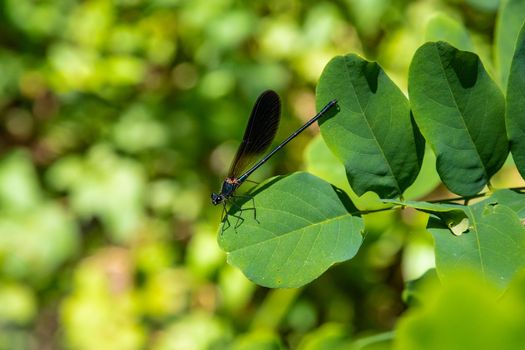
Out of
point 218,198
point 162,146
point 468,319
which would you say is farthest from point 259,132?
point 162,146

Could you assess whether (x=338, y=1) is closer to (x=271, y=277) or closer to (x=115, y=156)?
(x=115, y=156)

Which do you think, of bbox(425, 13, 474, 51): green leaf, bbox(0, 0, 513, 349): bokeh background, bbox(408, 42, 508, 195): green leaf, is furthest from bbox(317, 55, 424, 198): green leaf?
bbox(0, 0, 513, 349): bokeh background

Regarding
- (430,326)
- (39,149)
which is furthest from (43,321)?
(430,326)

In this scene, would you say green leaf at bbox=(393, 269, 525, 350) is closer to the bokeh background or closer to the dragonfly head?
the dragonfly head

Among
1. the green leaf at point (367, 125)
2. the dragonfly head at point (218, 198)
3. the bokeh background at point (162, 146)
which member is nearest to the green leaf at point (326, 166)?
the green leaf at point (367, 125)

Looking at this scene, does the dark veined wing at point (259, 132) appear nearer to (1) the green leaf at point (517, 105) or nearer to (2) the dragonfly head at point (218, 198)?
(2) the dragonfly head at point (218, 198)
